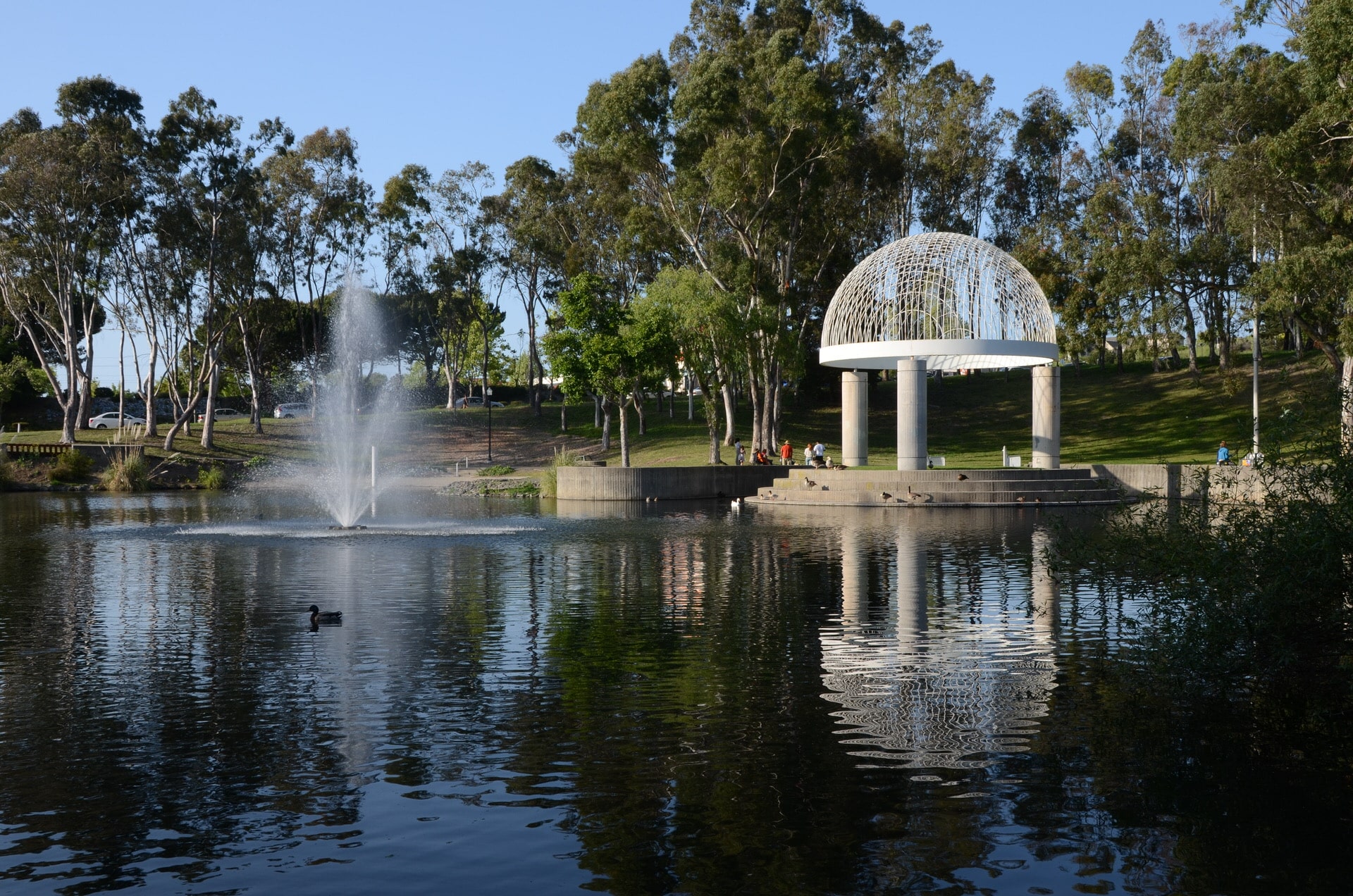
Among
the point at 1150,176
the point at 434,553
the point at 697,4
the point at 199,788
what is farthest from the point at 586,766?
the point at 1150,176

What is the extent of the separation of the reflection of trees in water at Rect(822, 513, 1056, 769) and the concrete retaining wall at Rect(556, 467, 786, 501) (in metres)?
21.4

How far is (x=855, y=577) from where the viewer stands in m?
19.5

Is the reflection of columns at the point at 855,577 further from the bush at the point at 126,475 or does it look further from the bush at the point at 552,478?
the bush at the point at 126,475

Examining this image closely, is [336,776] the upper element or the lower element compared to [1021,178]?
lower

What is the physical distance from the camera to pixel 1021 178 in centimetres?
7381

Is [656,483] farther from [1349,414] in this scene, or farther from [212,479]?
[1349,414]

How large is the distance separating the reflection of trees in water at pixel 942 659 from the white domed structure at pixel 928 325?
68.8 ft

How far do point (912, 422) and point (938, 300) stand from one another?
6.52m

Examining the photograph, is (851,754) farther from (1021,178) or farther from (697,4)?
(1021,178)

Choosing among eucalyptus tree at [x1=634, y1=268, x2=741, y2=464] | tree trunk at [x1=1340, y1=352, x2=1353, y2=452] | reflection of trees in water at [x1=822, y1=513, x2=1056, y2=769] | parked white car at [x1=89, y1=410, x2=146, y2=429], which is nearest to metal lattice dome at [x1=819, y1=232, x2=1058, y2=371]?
eucalyptus tree at [x1=634, y1=268, x2=741, y2=464]

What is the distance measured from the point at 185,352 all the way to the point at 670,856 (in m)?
83.2

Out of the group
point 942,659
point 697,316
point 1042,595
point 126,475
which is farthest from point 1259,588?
point 126,475

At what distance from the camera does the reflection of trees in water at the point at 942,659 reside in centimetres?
936

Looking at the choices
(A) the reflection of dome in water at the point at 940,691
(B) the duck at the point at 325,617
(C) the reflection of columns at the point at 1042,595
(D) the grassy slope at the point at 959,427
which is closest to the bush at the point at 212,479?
(D) the grassy slope at the point at 959,427
